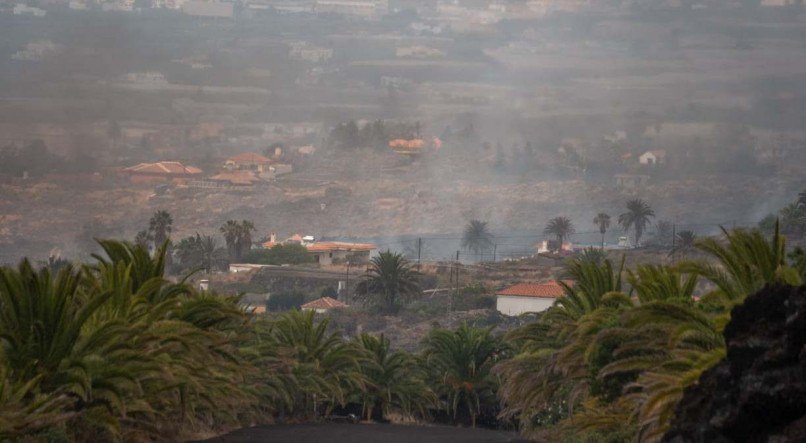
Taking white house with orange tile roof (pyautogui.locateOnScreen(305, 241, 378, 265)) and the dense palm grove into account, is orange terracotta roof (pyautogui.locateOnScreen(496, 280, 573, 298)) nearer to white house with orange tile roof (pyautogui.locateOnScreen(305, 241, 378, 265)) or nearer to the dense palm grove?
white house with orange tile roof (pyautogui.locateOnScreen(305, 241, 378, 265))

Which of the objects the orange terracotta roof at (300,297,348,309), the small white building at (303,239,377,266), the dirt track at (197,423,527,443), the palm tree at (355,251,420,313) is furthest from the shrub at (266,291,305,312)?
the dirt track at (197,423,527,443)

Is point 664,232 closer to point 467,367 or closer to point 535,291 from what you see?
point 535,291

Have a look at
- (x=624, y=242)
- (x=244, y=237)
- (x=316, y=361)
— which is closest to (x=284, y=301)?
(x=244, y=237)

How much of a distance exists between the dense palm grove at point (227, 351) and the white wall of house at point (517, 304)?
56.2m

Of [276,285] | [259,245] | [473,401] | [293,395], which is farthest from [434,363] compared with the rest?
[259,245]

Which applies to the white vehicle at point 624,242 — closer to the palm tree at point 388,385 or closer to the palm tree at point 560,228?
the palm tree at point 560,228

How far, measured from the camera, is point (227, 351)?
1196 inches

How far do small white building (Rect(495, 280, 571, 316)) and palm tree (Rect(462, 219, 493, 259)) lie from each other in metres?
81.5

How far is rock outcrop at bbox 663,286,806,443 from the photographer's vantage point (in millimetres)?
14836

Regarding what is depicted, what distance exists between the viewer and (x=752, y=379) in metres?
15.5

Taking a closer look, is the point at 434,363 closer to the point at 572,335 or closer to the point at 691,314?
the point at 572,335

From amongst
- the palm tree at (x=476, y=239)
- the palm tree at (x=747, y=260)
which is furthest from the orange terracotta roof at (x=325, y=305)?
the palm tree at (x=747, y=260)

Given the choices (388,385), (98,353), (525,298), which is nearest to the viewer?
(98,353)

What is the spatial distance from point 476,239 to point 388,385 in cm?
13624
